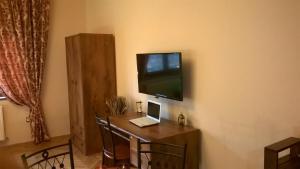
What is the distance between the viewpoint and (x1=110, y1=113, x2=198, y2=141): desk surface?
2583 mm

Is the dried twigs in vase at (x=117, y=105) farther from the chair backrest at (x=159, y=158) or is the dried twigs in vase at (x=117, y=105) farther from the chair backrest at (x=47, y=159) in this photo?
the chair backrest at (x=159, y=158)

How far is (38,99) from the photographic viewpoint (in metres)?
4.40

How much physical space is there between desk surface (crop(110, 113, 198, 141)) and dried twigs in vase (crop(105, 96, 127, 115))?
61cm

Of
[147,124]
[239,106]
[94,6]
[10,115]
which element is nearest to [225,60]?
[239,106]

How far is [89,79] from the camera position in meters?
3.89

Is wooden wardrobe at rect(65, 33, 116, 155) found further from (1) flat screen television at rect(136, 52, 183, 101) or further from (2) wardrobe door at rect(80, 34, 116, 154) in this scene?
(1) flat screen television at rect(136, 52, 183, 101)

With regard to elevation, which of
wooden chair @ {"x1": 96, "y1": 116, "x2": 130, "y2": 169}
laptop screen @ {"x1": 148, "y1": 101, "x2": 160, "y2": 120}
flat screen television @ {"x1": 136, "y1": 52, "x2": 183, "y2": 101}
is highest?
flat screen television @ {"x1": 136, "y1": 52, "x2": 183, "y2": 101}

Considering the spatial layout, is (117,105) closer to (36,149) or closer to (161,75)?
(161,75)

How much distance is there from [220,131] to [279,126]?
1.93 ft


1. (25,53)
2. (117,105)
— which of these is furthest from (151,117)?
(25,53)

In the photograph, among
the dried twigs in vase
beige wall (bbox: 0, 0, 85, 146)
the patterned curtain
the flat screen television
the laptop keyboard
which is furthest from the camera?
beige wall (bbox: 0, 0, 85, 146)

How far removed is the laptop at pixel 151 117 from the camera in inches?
118

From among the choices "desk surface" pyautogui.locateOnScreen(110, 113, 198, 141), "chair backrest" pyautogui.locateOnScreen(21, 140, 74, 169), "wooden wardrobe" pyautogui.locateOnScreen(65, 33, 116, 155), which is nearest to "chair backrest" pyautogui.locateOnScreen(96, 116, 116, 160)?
"desk surface" pyautogui.locateOnScreen(110, 113, 198, 141)

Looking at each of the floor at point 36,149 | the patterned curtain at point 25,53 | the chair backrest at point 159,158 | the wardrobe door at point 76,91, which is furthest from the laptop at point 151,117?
the patterned curtain at point 25,53
